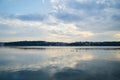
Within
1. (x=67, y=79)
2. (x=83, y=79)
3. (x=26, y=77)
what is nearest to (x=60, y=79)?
(x=67, y=79)

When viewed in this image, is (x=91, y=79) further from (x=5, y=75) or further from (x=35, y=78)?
(x=5, y=75)

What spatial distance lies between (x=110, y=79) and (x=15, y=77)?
9435 millimetres

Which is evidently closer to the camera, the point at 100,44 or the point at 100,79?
the point at 100,79

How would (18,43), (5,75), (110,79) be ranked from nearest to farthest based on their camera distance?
(110,79) < (5,75) < (18,43)

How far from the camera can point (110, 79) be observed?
62.0ft

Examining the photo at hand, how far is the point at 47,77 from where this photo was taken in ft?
65.6

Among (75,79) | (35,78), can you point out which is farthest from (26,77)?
(75,79)

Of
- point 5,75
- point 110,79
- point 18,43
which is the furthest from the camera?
point 18,43

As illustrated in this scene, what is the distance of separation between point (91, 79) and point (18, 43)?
170m

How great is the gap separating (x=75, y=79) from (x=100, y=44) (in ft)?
560

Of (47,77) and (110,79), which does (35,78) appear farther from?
(110,79)

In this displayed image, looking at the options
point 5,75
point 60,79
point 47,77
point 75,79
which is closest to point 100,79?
point 75,79

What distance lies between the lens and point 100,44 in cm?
18600

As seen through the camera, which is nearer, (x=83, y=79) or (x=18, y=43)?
(x=83, y=79)
